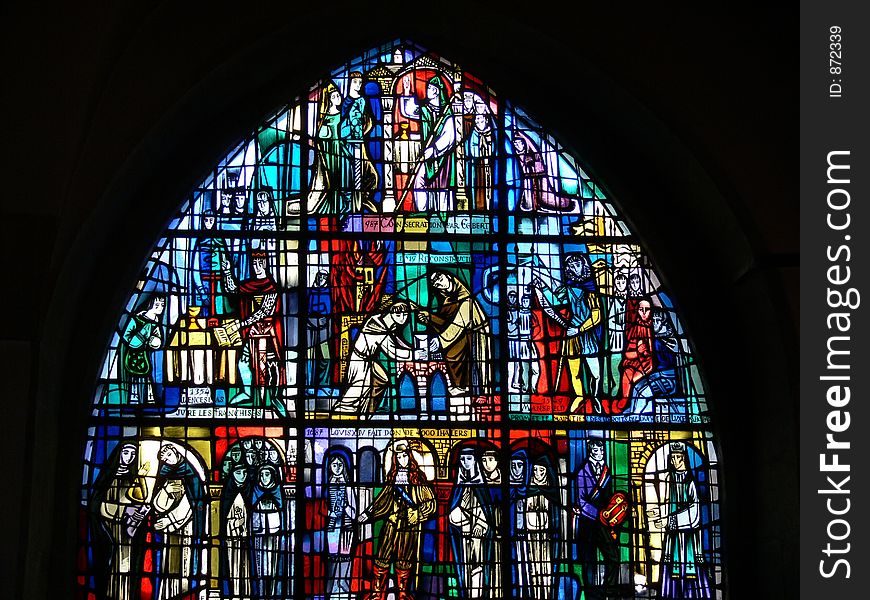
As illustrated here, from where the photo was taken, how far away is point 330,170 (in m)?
9.91

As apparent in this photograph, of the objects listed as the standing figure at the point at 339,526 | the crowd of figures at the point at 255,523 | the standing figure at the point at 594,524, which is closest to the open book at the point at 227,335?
the crowd of figures at the point at 255,523

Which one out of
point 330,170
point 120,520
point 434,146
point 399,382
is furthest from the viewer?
point 434,146

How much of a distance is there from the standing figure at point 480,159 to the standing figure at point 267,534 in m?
2.27

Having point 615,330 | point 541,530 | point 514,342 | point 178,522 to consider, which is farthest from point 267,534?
point 615,330

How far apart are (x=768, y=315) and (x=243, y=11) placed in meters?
3.83

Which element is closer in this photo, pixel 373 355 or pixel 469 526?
pixel 469 526

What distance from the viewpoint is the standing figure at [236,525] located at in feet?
30.0

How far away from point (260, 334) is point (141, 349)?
2.52 ft

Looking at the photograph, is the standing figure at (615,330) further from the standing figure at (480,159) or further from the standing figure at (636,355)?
the standing figure at (480,159)

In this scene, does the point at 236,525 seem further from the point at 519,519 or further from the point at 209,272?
the point at 519,519

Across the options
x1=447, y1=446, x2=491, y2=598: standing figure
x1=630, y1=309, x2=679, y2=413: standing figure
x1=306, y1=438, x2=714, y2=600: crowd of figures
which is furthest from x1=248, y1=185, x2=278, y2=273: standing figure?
x1=630, y1=309, x2=679, y2=413: standing figure

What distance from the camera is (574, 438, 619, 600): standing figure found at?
366 inches

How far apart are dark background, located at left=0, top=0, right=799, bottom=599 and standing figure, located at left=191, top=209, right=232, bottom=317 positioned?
0.90ft

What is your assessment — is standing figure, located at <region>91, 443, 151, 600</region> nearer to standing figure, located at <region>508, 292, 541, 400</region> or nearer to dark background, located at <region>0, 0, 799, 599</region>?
dark background, located at <region>0, 0, 799, 599</region>
